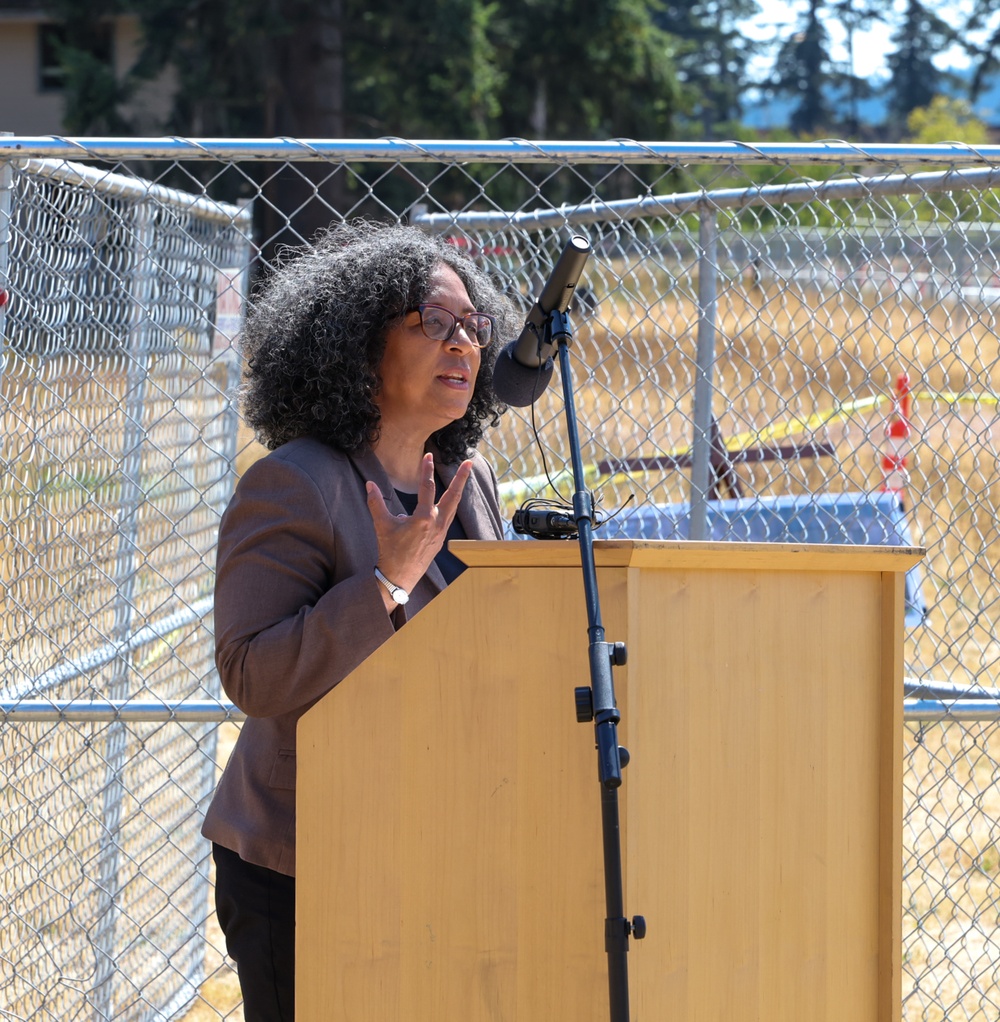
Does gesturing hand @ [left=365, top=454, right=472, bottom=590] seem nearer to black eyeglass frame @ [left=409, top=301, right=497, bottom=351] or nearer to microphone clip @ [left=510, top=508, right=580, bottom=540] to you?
microphone clip @ [left=510, top=508, right=580, bottom=540]

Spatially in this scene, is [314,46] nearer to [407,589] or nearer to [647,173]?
[647,173]

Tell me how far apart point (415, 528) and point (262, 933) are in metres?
0.85

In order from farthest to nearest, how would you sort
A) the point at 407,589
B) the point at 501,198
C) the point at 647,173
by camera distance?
the point at 647,173
the point at 501,198
the point at 407,589

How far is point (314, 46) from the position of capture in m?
21.8

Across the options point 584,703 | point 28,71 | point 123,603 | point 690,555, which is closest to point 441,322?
point 690,555

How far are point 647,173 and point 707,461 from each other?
65.6 feet

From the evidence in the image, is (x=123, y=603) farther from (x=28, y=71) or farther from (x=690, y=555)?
(x=28, y=71)

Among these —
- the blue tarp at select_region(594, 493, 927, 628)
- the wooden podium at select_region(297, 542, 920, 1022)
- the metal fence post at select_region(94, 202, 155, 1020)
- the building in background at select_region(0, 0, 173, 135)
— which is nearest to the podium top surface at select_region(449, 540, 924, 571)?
the wooden podium at select_region(297, 542, 920, 1022)

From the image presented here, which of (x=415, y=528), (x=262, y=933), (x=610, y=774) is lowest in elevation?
(x=262, y=933)

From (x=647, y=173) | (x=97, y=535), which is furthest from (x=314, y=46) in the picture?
(x=97, y=535)

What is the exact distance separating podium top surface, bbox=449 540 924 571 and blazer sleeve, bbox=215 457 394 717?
0.34 m

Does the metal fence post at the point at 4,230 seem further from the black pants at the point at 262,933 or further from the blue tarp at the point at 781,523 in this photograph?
the blue tarp at the point at 781,523

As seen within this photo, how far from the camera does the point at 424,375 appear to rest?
2.37 meters

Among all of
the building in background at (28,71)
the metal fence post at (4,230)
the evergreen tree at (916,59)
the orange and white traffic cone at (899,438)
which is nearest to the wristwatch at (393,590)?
the metal fence post at (4,230)
